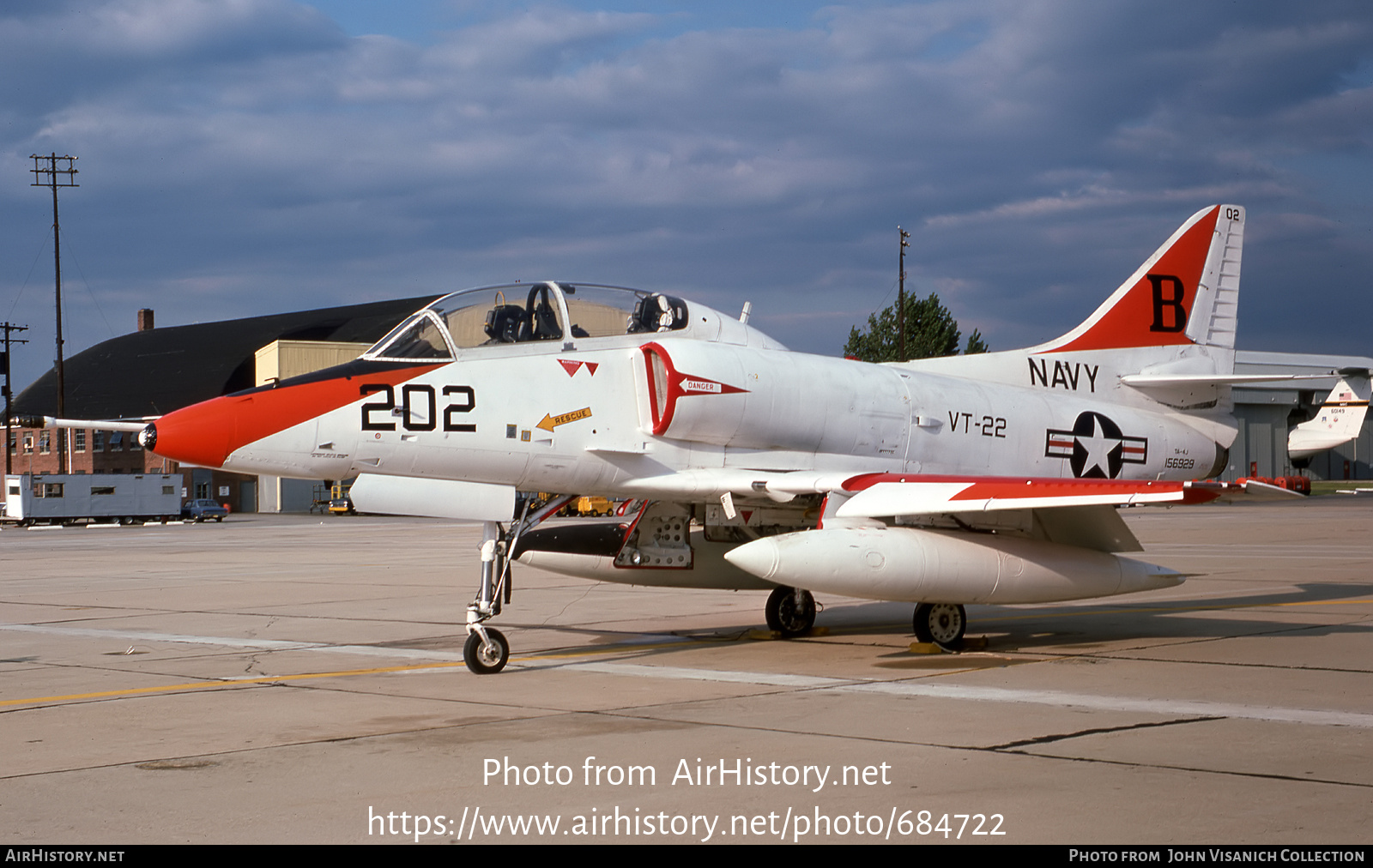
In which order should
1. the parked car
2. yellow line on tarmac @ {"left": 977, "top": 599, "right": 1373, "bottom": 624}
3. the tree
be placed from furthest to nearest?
the tree, the parked car, yellow line on tarmac @ {"left": 977, "top": 599, "right": 1373, "bottom": 624}

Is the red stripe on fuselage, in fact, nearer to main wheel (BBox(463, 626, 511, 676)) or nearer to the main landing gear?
the main landing gear

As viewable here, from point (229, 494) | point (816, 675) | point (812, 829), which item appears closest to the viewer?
point (812, 829)

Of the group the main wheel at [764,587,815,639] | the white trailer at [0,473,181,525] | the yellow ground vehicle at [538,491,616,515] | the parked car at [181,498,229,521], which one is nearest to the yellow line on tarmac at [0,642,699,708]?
the main wheel at [764,587,815,639]

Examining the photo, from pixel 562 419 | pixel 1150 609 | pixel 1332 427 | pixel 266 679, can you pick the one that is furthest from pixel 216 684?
pixel 1332 427

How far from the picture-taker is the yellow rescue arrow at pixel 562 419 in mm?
10547

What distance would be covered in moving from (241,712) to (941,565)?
18.4 ft

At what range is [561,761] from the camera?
6613 mm

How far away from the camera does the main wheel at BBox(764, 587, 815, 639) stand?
1279 centimetres

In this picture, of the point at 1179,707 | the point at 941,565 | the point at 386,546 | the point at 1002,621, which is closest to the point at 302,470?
the point at 941,565

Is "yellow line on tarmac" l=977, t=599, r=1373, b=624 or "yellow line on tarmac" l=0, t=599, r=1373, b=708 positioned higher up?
"yellow line on tarmac" l=0, t=599, r=1373, b=708

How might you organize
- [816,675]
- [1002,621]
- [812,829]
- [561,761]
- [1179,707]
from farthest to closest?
1. [1002,621]
2. [816,675]
3. [1179,707]
4. [561,761]
5. [812,829]

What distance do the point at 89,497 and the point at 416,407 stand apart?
2163 inches

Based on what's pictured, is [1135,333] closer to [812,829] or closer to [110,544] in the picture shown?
[812,829]

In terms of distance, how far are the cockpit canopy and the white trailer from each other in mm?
Result: 53820
